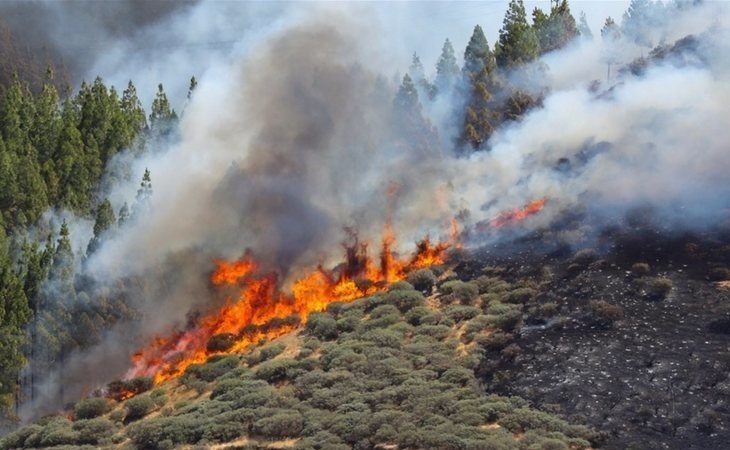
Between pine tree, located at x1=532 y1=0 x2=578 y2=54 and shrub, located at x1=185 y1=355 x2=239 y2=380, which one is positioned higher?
pine tree, located at x1=532 y1=0 x2=578 y2=54

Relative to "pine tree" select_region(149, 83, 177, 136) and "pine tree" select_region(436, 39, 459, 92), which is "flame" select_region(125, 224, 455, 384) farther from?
"pine tree" select_region(149, 83, 177, 136)

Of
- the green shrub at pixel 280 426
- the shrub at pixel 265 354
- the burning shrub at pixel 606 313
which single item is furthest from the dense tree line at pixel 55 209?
the burning shrub at pixel 606 313

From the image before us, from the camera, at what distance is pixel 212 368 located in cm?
4416

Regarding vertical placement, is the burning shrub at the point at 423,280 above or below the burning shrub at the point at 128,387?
above

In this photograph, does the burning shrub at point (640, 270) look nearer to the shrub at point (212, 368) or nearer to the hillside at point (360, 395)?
the hillside at point (360, 395)

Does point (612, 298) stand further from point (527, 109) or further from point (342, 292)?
point (527, 109)

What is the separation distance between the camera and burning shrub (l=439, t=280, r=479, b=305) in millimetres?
46844

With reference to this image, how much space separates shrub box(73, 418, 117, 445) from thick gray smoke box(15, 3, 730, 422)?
7.53 meters

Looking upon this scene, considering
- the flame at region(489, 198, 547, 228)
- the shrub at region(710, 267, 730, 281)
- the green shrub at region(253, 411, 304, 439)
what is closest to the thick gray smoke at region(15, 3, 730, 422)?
the flame at region(489, 198, 547, 228)

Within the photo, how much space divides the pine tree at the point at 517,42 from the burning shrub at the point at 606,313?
41.2 meters

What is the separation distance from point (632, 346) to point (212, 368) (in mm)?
19388

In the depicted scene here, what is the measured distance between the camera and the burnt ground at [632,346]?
33.4 m

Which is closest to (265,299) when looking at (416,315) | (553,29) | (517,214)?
(416,315)

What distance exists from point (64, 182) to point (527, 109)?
118 ft
